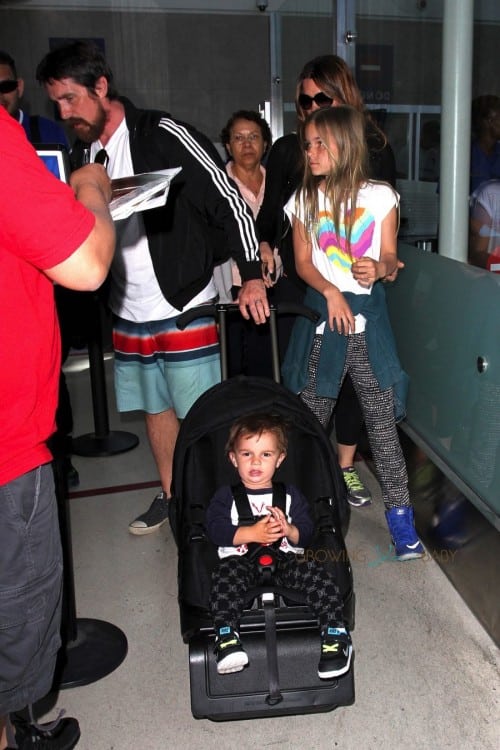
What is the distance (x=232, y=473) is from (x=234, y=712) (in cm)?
67

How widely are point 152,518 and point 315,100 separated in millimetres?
1702

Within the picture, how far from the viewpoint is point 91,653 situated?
2334 millimetres

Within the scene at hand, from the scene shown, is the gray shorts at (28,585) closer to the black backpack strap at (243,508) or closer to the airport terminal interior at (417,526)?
the airport terminal interior at (417,526)

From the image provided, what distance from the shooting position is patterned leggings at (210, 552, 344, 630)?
75.1 inches

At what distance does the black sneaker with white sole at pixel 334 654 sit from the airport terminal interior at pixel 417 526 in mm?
255

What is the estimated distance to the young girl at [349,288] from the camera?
8.10 ft

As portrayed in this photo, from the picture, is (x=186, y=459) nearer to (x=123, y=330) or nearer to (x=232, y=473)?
(x=232, y=473)

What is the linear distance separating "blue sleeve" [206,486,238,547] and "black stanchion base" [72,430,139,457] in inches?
70.9

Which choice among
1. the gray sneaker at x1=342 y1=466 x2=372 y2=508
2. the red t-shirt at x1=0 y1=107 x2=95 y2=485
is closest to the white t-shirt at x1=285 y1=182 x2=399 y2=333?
the gray sneaker at x1=342 y1=466 x2=372 y2=508

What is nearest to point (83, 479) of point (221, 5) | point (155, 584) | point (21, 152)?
point (155, 584)

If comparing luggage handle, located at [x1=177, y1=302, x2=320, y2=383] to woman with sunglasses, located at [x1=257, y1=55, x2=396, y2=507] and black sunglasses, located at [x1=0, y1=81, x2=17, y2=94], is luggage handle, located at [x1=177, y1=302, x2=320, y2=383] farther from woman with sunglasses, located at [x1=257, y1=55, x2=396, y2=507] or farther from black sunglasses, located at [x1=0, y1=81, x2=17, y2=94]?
black sunglasses, located at [x1=0, y1=81, x2=17, y2=94]

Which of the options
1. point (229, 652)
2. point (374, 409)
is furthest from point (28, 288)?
point (374, 409)

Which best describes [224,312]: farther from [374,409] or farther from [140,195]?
[140,195]

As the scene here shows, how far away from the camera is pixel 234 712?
74.6 inches
